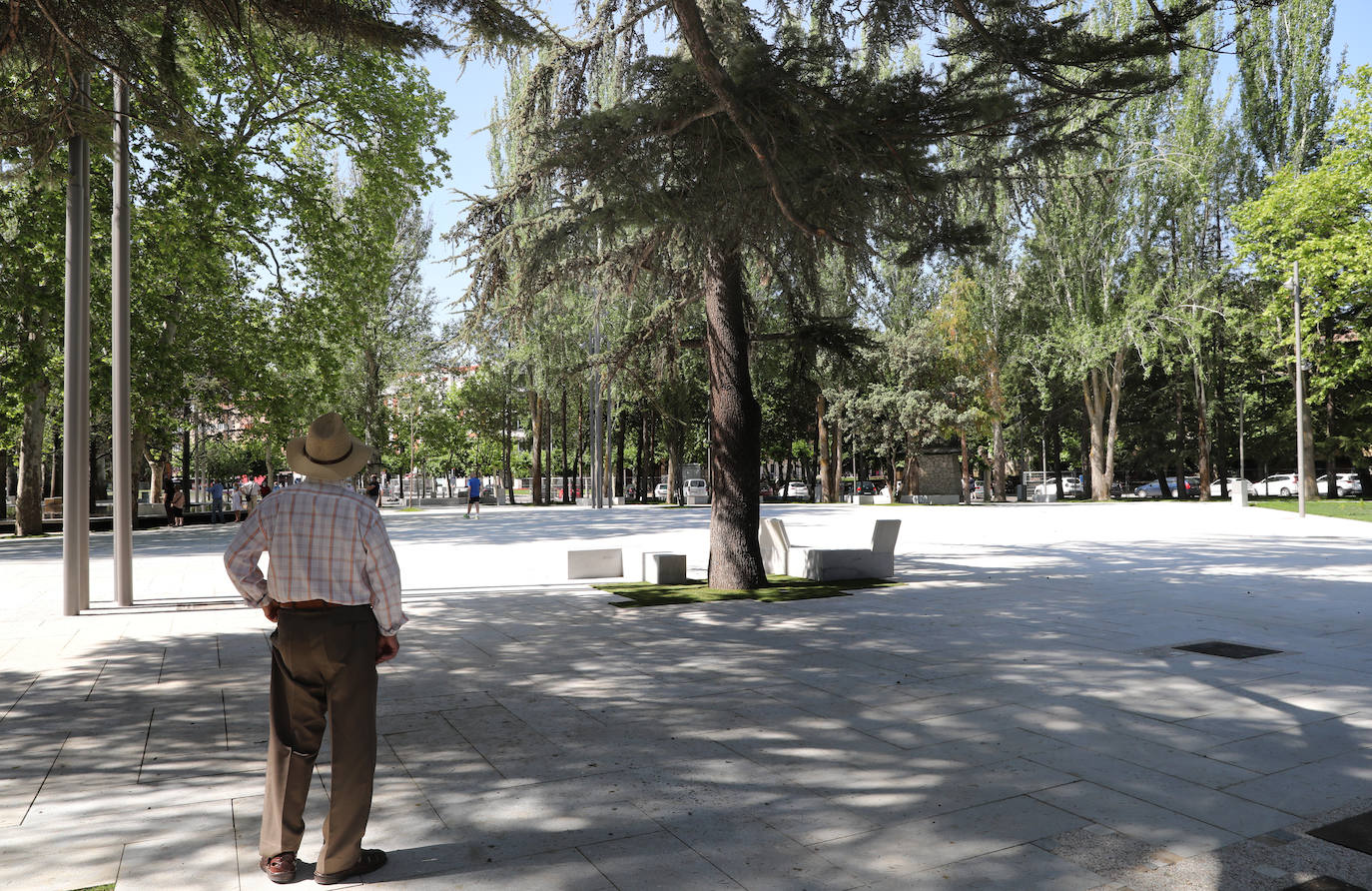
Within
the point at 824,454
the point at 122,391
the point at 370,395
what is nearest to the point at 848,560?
the point at 122,391

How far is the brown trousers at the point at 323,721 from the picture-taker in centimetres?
354

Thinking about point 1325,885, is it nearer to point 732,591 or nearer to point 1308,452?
point 732,591

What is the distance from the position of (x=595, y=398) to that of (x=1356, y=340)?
102 feet

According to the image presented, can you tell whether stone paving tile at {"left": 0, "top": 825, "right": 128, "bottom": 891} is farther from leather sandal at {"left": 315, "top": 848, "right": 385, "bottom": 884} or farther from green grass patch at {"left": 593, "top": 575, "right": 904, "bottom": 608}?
green grass patch at {"left": 593, "top": 575, "right": 904, "bottom": 608}

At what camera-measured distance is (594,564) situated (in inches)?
551

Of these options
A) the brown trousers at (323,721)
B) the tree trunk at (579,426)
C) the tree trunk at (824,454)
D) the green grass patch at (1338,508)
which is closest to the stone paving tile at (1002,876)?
the brown trousers at (323,721)

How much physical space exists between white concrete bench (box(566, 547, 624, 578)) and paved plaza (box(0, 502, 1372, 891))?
2424 mm

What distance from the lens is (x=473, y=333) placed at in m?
12.1

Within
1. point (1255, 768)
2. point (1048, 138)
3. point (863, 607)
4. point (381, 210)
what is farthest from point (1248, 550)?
point (381, 210)

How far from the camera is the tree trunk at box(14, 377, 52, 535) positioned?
24.2m

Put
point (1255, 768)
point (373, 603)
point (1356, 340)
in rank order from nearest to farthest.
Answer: point (373, 603)
point (1255, 768)
point (1356, 340)

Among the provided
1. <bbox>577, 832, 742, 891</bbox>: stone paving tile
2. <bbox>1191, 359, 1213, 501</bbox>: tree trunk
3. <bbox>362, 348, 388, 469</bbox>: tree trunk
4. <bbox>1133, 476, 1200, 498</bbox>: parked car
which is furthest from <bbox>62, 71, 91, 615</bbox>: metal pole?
<bbox>1133, 476, 1200, 498</bbox>: parked car

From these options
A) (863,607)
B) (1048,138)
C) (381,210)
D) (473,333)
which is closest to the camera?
(1048,138)

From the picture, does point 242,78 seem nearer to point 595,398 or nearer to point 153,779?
point 595,398
